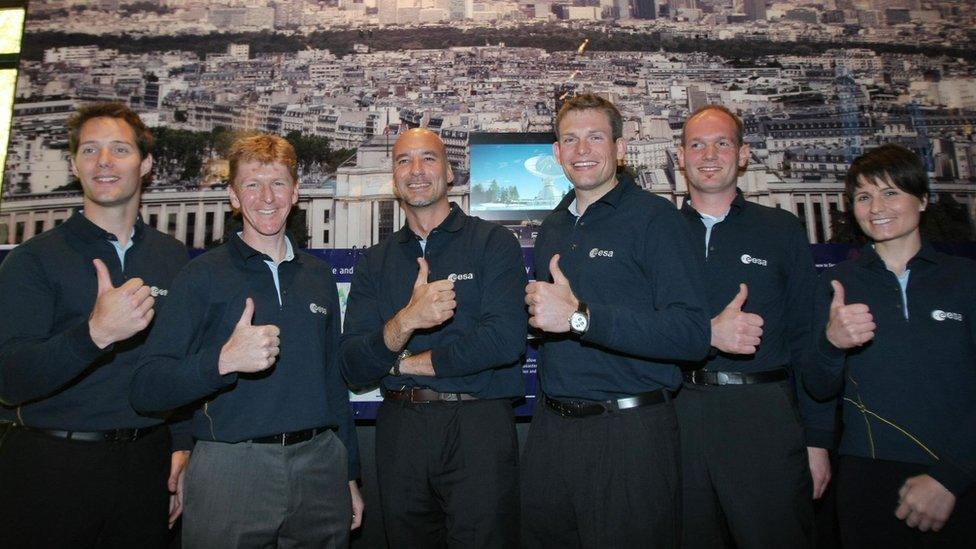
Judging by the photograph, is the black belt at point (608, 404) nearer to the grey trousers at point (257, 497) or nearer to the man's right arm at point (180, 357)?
the grey trousers at point (257, 497)

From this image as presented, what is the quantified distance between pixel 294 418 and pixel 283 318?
46cm

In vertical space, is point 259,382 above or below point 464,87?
below

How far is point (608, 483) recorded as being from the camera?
76.4 inches

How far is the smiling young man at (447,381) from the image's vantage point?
2205 mm

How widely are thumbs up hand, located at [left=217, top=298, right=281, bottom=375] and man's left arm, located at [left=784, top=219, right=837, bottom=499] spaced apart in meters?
2.44

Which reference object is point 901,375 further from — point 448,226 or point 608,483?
point 448,226

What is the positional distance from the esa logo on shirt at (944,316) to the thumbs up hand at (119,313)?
3.35 metres

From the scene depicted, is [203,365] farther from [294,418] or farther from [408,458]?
[408,458]

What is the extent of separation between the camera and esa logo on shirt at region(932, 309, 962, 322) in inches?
86.4

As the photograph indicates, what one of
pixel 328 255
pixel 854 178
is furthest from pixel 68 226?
pixel 854 178

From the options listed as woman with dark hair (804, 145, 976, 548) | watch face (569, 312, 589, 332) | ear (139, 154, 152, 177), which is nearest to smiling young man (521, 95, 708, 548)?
watch face (569, 312, 589, 332)

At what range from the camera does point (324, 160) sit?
451cm

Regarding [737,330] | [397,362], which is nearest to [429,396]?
[397,362]

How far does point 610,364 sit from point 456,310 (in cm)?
82
